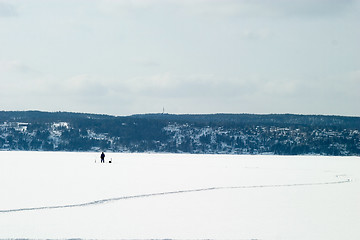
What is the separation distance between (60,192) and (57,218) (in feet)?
21.6

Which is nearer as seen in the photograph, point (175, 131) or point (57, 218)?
point (57, 218)

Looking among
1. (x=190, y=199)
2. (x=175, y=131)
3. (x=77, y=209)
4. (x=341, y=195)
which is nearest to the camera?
(x=77, y=209)

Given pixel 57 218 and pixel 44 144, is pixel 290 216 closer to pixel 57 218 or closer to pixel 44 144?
pixel 57 218

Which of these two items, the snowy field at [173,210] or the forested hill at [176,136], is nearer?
the snowy field at [173,210]

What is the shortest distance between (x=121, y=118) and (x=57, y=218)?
147 meters

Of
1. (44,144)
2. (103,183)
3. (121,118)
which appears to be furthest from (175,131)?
(103,183)

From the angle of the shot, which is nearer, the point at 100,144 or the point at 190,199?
the point at 190,199

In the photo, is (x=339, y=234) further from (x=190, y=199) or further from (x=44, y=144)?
(x=44, y=144)

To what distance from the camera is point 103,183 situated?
28.5 m

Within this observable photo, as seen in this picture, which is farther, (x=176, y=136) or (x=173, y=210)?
(x=176, y=136)

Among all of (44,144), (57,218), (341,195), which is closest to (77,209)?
(57,218)

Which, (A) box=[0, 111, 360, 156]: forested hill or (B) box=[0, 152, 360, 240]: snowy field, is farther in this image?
(A) box=[0, 111, 360, 156]: forested hill

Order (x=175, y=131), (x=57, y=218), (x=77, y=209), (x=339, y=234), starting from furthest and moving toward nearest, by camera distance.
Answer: (x=175, y=131) → (x=77, y=209) → (x=57, y=218) → (x=339, y=234)

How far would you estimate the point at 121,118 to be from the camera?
16325 centimetres
